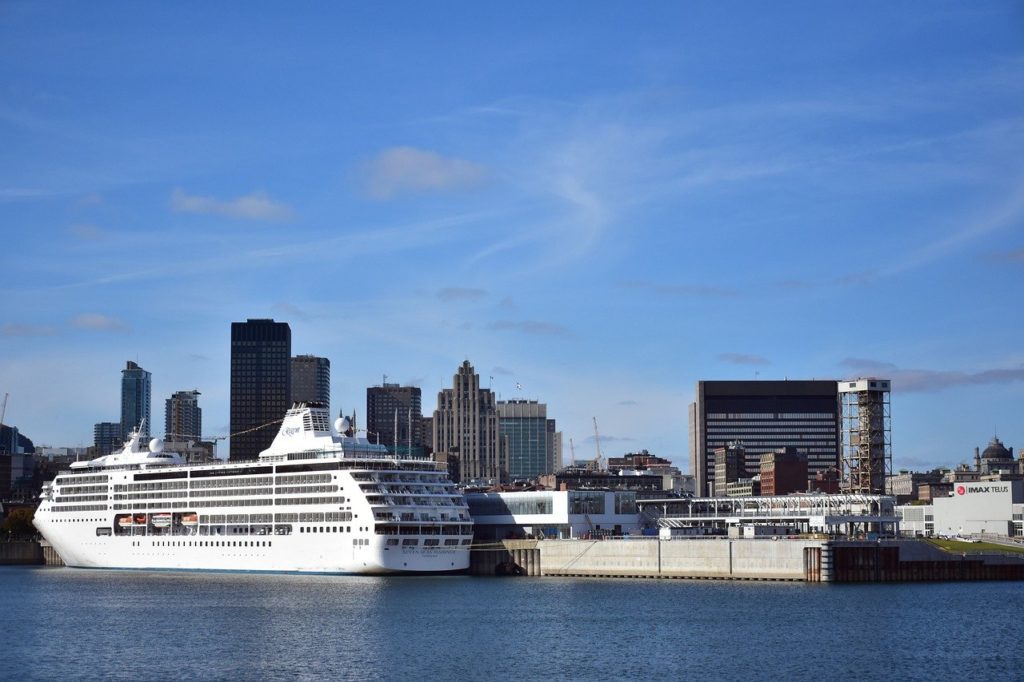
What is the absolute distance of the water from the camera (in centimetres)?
7319

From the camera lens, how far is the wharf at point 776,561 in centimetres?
12362

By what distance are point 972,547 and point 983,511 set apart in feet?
117

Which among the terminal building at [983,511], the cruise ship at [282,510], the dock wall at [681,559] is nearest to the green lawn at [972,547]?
the terminal building at [983,511]

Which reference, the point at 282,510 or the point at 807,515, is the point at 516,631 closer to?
the point at 282,510

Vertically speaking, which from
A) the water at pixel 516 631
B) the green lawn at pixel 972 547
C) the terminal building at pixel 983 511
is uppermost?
the terminal building at pixel 983 511

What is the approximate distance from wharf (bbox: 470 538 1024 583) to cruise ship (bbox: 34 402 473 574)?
13.5 meters

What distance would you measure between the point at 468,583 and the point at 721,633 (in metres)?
46.2

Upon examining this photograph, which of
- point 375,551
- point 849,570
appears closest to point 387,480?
point 375,551

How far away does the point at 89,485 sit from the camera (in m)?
168

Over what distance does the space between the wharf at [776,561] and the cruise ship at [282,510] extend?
44.3 ft

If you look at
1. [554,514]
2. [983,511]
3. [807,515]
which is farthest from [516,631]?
[983,511]

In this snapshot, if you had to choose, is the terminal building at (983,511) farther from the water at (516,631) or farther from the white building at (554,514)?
the water at (516,631)

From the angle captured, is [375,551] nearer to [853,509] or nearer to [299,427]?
[299,427]

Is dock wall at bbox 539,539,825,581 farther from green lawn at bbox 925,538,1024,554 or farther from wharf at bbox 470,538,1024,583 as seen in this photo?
green lawn at bbox 925,538,1024,554
